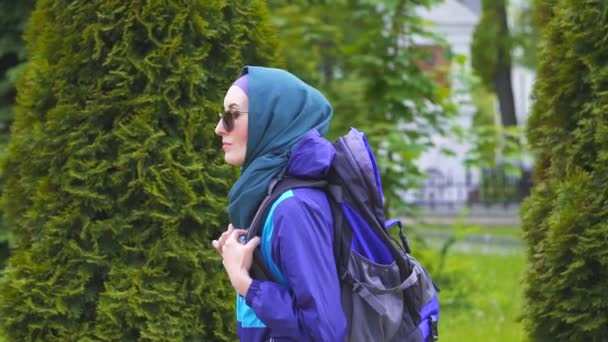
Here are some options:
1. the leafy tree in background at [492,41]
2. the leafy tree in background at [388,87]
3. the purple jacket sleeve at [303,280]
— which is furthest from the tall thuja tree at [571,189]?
the leafy tree in background at [492,41]

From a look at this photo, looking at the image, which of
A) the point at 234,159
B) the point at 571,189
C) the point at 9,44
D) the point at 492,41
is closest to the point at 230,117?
the point at 234,159

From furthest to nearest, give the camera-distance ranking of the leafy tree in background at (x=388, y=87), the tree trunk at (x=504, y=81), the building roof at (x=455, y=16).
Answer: the building roof at (x=455, y=16) → the tree trunk at (x=504, y=81) → the leafy tree in background at (x=388, y=87)

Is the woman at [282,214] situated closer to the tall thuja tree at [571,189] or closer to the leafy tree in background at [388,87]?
the tall thuja tree at [571,189]

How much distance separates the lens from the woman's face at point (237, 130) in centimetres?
296

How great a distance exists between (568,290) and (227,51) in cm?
197

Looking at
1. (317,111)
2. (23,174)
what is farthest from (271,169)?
(23,174)

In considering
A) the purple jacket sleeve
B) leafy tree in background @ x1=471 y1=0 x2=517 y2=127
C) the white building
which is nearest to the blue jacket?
the purple jacket sleeve

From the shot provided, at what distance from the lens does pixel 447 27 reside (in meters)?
38.8

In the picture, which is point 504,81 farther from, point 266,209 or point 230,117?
point 266,209

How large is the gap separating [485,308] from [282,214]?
7.82 m

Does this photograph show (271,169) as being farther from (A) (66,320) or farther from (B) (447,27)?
(B) (447,27)

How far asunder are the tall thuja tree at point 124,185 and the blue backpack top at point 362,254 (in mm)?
1446

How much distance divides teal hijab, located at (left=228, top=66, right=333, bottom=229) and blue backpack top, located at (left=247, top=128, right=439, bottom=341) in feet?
0.19

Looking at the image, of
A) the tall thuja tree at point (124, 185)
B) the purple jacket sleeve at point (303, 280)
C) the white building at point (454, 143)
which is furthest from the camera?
the white building at point (454, 143)
